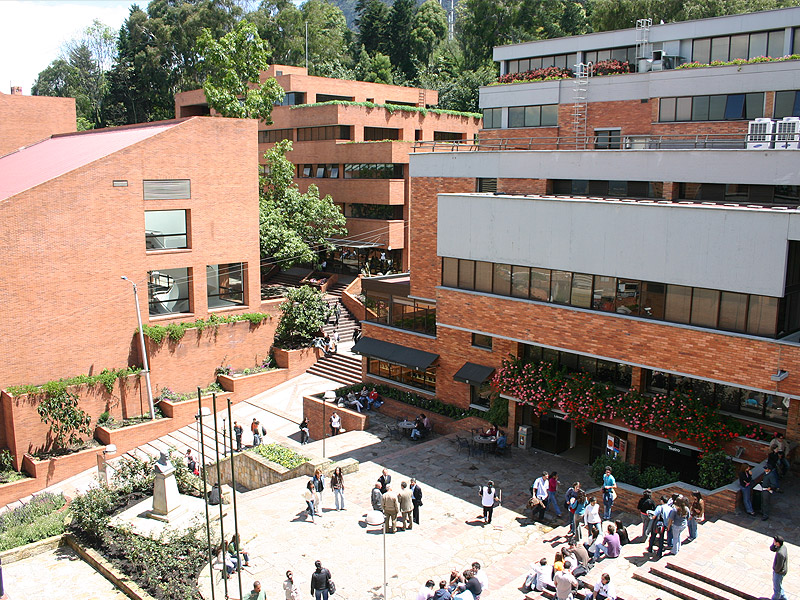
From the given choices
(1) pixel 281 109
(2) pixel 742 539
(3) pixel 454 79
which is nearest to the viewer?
(2) pixel 742 539

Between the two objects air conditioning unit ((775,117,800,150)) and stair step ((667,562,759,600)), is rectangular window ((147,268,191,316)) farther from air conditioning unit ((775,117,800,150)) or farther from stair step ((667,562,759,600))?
stair step ((667,562,759,600))

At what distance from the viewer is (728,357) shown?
21109 millimetres

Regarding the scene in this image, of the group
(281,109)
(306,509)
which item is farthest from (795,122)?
(281,109)

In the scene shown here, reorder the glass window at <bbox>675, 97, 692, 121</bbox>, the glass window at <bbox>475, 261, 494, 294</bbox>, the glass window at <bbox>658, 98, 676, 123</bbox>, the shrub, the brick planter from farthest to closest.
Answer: the brick planter < the glass window at <bbox>658, 98, 676, 123</bbox> < the glass window at <bbox>675, 97, 692, 121</bbox> < the glass window at <bbox>475, 261, 494, 294</bbox> < the shrub

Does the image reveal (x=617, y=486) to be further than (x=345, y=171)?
No

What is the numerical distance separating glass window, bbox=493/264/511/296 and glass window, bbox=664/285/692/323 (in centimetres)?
596

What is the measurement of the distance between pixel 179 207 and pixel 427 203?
12644 millimetres

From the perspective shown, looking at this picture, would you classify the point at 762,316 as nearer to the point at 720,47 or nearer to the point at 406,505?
the point at 406,505

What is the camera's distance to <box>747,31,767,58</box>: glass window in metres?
32.1

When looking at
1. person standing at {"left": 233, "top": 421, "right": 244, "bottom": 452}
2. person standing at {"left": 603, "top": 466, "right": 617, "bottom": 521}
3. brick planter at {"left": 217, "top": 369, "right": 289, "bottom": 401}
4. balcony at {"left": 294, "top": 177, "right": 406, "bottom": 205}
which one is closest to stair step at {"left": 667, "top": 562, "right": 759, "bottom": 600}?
person standing at {"left": 603, "top": 466, "right": 617, "bottom": 521}

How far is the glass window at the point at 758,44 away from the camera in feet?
105

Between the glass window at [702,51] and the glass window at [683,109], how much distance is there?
340 cm

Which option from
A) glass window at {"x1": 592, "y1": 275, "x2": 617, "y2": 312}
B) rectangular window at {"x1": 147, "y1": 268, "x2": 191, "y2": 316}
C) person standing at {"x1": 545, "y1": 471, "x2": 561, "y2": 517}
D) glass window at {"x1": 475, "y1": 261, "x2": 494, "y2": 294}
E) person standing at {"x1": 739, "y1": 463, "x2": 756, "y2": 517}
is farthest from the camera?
rectangular window at {"x1": 147, "y1": 268, "x2": 191, "y2": 316}

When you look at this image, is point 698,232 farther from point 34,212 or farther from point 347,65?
point 347,65
